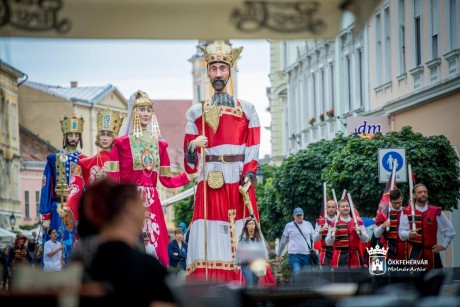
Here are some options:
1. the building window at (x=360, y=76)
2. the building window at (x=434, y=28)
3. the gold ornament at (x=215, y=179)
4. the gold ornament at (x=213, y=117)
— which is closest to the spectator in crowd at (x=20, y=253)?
the building window at (x=434, y=28)

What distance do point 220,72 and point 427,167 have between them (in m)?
12.9

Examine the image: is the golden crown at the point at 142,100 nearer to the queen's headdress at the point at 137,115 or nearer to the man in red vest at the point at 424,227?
the queen's headdress at the point at 137,115

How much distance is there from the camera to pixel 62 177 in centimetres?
2247

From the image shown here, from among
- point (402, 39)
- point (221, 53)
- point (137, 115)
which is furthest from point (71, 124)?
point (402, 39)

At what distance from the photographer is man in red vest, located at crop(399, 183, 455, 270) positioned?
17.8 metres

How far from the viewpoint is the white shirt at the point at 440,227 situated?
17.5 metres

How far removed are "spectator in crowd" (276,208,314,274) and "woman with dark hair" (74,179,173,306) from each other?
19107mm

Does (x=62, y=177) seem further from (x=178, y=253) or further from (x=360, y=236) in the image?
(x=360, y=236)

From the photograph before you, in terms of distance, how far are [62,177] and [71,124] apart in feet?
2.97

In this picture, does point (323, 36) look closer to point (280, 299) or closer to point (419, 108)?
point (280, 299)

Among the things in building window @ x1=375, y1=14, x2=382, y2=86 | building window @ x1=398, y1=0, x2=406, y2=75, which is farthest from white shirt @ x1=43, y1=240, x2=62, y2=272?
building window @ x1=375, y1=14, x2=382, y2=86

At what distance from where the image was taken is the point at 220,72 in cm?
1781

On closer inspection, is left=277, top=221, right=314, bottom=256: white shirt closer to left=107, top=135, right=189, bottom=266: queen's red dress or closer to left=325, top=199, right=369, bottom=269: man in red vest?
left=325, top=199, right=369, bottom=269: man in red vest

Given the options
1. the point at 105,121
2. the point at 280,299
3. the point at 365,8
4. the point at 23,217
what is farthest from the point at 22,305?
the point at 23,217
